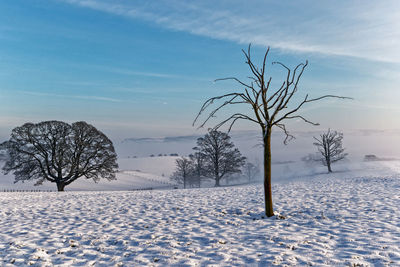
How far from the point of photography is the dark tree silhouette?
25797mm

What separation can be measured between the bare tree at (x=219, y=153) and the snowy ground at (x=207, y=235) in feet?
86.2

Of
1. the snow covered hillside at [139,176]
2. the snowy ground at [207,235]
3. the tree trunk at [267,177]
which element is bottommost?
the snow covered hillside at [139,176]

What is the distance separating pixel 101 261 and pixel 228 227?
4.46 m

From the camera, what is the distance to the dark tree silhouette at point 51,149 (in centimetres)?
2580

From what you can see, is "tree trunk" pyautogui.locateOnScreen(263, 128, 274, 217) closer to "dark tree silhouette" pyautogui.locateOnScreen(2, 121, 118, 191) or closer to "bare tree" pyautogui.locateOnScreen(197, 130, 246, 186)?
"dark tree silhouette" pyautogui.locateOnScreen(2, 121, 118, 191)

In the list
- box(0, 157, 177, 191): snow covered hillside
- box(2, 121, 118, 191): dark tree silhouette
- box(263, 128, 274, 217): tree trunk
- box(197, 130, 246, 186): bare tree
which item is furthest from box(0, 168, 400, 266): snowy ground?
box(0, 157, 177, 191): snow covered hillside

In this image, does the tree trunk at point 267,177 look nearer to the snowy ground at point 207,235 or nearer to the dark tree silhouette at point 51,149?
the snowy ground at point 207,235

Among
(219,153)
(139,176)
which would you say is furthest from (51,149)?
(139,176)

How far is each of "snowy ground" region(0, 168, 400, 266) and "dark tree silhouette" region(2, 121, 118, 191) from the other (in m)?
A: 15.0

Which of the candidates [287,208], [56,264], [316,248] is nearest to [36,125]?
[56,264]

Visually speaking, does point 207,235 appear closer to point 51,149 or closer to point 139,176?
point 51,149

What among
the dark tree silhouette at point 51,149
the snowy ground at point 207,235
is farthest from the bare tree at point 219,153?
the snowy ground at point 207,235

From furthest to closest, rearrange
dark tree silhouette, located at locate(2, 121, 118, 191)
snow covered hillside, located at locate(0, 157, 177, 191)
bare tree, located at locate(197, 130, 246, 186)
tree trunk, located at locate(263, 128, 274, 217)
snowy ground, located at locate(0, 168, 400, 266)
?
snow covered hillside, located at locate(0, 157, 177, 191), bare tree, located at locate(197, 130, 246, 186), dark tree silhouette, located at locate(2, 121, 118, 191), tree trunk, located at locate(263, 128, 274, 217), snowy ground, located at locate(0, 168, 400, 266)

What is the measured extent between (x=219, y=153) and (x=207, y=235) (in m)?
31.5
